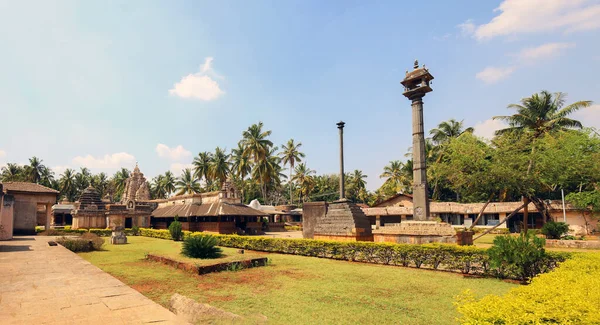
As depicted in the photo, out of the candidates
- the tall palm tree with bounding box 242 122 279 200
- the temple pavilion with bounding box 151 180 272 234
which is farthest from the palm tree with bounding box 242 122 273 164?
the temple pavilion with bounding box 151 180 272 234

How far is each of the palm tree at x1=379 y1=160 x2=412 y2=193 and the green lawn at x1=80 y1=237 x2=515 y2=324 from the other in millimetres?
36982

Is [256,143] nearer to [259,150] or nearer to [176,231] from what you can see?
[259,150]

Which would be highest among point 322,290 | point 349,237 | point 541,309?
point 541,309

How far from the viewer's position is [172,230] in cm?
2577

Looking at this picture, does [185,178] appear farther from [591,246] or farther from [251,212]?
[591,246]

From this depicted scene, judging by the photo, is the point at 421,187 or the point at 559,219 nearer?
the point at 421,187

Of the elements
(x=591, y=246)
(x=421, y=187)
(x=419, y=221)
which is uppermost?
(x=421, y=187)

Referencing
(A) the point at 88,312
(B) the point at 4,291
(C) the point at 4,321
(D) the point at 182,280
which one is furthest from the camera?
(D) the point at 182,280

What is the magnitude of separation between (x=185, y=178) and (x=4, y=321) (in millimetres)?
59853

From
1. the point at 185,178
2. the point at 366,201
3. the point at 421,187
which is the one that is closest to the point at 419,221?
the point at 421,187

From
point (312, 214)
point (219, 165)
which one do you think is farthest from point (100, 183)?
point (312, 214)

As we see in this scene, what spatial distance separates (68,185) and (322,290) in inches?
2828

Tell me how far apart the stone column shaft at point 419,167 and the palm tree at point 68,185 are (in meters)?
68.7

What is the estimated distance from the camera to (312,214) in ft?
71.3
